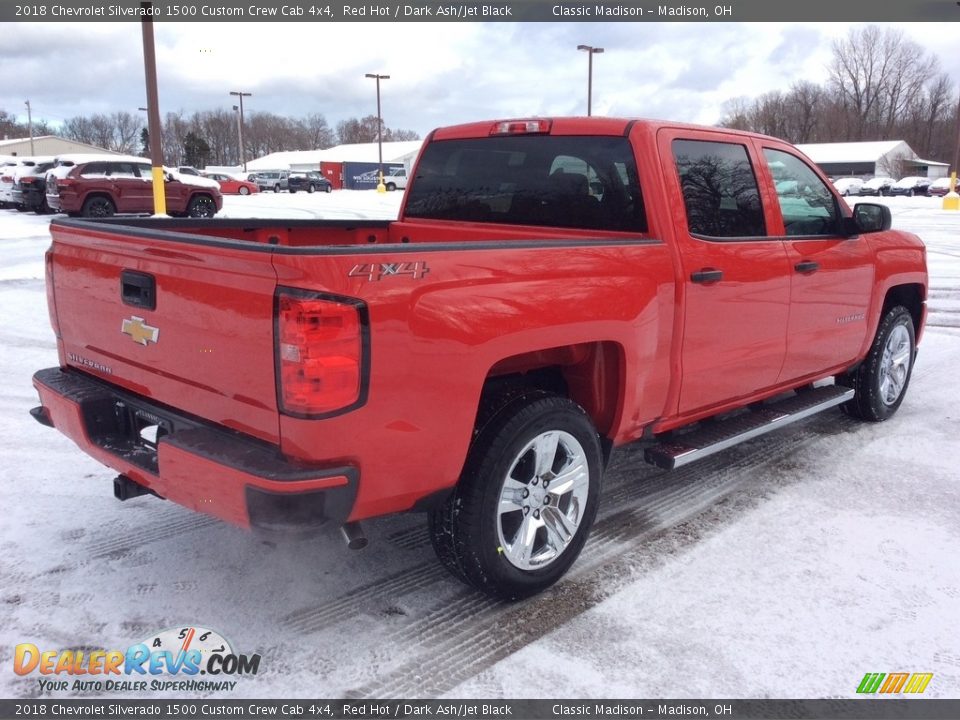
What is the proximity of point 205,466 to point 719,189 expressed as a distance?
280 cm

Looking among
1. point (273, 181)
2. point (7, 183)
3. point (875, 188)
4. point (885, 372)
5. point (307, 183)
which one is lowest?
point (885, 372)

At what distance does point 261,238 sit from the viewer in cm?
446

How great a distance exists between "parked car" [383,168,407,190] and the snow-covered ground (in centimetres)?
4982

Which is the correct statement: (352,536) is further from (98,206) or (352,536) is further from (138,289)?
(98,206)

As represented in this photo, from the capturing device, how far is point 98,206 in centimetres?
2083

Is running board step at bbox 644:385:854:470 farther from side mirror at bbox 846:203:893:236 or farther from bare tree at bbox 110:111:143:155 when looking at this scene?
bare tree at bbox 110:111:143:155

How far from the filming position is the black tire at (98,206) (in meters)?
20.7

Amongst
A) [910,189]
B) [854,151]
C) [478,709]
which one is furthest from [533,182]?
[854,151]

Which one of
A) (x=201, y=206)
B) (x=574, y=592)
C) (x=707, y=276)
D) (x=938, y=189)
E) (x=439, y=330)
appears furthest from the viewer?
(x=938, y=189)

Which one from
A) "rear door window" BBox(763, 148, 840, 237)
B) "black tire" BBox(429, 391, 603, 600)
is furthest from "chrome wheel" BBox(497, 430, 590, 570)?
"rear door window" BBox(763, 148, 840, 237)

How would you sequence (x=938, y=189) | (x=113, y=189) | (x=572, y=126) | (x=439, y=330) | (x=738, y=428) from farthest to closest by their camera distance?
(x=938, y=189)
(x=113, y=189)
(x=738, y=428)
(x=572, y=126)
(x=439, y=330)

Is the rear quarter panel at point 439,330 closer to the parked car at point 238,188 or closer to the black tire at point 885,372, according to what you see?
the black tire at point 885,372

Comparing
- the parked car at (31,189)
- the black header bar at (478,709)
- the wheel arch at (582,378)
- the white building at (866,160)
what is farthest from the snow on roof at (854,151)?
the black header bar at (478,709)

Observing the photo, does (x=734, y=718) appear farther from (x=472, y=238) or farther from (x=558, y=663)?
(x=472, y=238)
